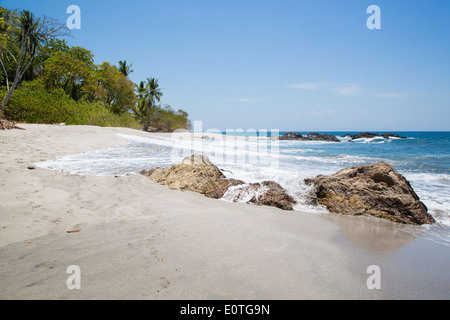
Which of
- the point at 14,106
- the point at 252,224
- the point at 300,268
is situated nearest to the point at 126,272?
the point at 300,268

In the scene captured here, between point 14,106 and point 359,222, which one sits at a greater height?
point 14,106

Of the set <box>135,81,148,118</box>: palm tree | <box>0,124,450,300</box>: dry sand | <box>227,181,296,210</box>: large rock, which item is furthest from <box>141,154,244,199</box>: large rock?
<box>135,81,148,118</box>: palm tree

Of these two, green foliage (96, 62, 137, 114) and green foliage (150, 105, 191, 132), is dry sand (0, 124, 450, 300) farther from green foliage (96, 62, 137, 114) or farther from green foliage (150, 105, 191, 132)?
green foliage (150, 105, 191, 132)

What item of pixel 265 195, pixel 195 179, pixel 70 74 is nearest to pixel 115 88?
pixel 70 74

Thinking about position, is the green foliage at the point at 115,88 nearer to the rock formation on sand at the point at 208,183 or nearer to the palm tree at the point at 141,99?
the palm tree at the point at 141,99

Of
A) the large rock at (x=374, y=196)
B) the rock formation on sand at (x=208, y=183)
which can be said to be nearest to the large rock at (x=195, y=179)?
the rock formation on sand at (x=208, y=183)

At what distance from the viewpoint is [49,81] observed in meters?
24.3

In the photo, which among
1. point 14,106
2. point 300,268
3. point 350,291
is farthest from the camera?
point 14,106

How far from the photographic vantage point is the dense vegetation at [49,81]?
18750 mm

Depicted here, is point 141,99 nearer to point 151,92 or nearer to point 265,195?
point 151,92

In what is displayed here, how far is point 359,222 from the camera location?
4191 millimetres

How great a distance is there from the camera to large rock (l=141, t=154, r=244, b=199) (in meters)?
5.52
